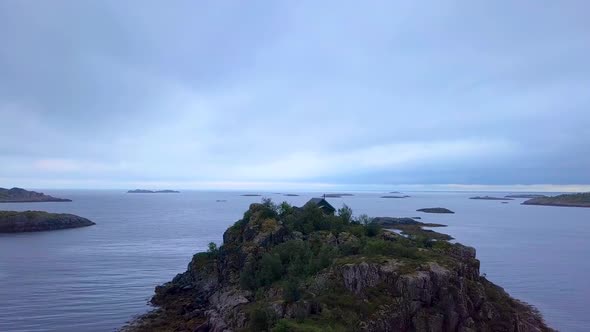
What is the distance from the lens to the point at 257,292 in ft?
108

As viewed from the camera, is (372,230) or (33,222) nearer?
(372,230)

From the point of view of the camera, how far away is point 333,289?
27172mm

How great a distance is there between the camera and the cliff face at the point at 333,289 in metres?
25.2

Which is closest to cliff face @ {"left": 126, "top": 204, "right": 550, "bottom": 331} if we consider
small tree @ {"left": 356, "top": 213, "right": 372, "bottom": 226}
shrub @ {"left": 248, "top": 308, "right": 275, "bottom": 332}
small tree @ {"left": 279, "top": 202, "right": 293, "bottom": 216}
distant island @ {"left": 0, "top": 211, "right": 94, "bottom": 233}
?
shrub @ {"left": 248, "top": 308, "right": 275, "bottom": 332}

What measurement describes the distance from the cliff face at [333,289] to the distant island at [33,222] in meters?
82.8

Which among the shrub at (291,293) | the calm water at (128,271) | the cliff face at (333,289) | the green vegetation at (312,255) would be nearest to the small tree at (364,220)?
the green vegetation at (312,255)

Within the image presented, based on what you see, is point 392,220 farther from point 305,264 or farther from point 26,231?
point 26,231

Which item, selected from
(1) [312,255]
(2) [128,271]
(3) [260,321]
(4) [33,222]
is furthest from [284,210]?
(4) [33,222]

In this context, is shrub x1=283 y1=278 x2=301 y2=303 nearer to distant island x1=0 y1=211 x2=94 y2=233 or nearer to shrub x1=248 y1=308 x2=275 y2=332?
shrub x1=248 y1=308 x2=275 y2=332

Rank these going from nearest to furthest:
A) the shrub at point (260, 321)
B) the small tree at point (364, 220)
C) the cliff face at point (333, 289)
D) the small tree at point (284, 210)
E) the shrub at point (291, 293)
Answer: the shrub at point (260, 321)
the cliff face at point (333, 289)
the shrub at point (291, 293)
the small tree at point (364, 220)
the small tree at point (284, 210)

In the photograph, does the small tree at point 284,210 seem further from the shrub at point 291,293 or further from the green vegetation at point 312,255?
the shrub at point 291,293

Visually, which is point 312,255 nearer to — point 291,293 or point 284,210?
point 291,293

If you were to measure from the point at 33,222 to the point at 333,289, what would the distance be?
10770 cm

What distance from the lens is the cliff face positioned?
25.2m
